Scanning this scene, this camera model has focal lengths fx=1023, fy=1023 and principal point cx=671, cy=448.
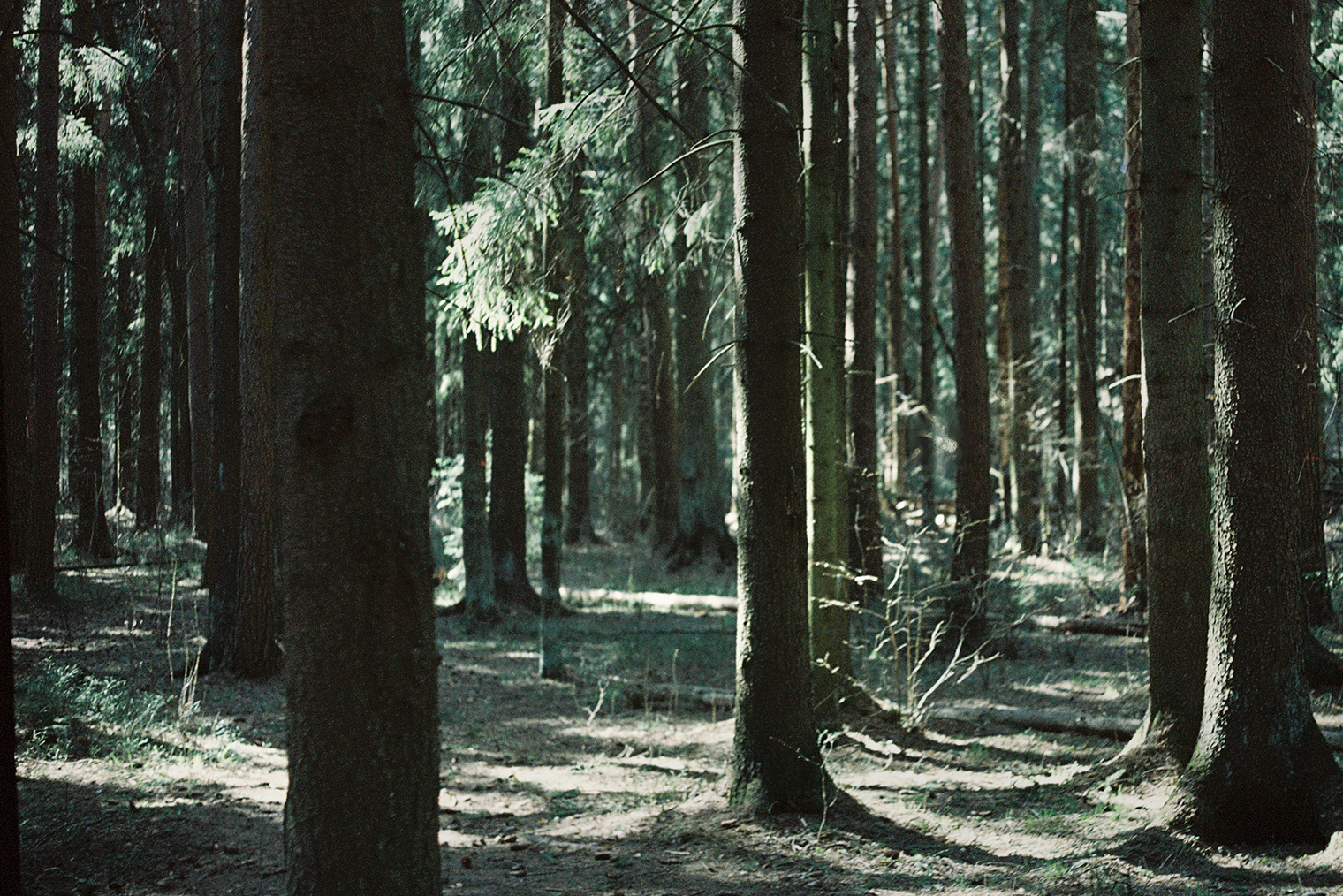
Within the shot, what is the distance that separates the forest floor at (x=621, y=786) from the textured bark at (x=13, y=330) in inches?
47.8

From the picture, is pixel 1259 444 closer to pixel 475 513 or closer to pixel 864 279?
pixel 864 279

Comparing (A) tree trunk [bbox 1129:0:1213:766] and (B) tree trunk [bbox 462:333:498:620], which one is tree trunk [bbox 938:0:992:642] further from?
(B) tree trunk [bbox 462:333:498:620]

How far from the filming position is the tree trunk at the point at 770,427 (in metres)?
5.81

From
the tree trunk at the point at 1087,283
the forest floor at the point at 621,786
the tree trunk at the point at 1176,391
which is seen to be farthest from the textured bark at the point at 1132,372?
the tree trunk at the point at 1176,391

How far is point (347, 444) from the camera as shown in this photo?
9.18 ft

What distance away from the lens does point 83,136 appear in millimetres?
14180

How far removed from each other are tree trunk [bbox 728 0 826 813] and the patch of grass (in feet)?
14.9

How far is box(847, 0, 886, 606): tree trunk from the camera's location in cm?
1320

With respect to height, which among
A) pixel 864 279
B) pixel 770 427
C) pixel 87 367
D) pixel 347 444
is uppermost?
pixel 864 279

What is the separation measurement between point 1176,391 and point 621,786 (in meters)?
4.61

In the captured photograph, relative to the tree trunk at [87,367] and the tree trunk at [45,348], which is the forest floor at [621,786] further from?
the tree trunk at [87,367]

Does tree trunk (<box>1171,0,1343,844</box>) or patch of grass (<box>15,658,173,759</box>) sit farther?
patch of grass (<box>15,658,173,759</box>)

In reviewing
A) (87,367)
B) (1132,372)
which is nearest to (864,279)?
(1132,372)

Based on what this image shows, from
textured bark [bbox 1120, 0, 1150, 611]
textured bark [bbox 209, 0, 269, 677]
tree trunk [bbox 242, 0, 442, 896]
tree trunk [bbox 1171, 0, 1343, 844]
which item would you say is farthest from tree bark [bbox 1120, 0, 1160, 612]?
tree trunk [bbox 242, 0, 442, 896]
